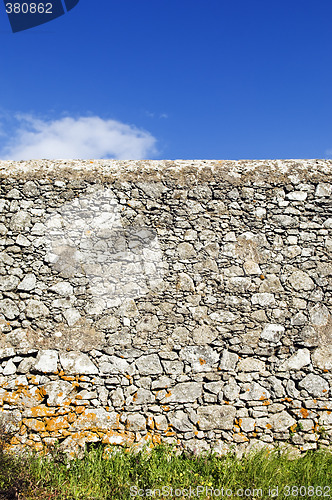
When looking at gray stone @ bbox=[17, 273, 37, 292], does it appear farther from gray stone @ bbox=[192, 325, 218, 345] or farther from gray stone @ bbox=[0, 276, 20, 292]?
gray stone @ bbox=[192, 325, 218, 345]

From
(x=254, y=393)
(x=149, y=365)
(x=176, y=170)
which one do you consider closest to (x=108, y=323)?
(x=149, y=365)

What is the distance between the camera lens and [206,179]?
528cm

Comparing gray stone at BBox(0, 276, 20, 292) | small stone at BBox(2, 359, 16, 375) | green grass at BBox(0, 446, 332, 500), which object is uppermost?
gray stone at BBox(0, 276, 20, 292)

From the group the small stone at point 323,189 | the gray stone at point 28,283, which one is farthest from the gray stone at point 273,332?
the gray stone at point 28,283

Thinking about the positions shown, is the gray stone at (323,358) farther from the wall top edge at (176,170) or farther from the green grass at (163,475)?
the wall top edge at (176,170)

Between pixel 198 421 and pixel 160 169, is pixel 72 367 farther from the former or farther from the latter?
pixel 160 169

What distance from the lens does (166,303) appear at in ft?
16.0

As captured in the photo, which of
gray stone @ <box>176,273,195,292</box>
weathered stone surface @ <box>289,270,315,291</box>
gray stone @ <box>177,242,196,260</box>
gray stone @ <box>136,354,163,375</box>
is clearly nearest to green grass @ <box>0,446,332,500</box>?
gray stone @ <box>136,354,163,375</box>

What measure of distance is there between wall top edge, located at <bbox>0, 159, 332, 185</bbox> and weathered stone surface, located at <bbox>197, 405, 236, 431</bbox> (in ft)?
9.86

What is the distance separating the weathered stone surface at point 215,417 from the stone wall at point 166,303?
0.05 feet

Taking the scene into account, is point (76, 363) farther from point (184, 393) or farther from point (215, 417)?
point (215, 417)

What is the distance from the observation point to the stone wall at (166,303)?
179 inches

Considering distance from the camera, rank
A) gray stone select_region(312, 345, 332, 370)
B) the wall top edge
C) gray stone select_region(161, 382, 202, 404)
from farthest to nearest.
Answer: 1. the wall top edge
2. gray stone select_region(312, 345, 332, 370)
3. gray stone select_region(161, 382, 202, 404)

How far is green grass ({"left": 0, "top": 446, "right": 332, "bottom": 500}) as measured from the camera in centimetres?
377
